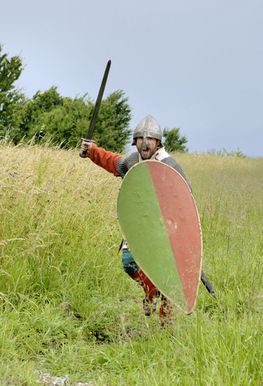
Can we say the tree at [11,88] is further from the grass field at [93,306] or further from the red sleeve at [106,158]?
the red sleeve at [106,158]

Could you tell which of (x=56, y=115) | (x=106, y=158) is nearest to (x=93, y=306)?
(x=106, y=158)

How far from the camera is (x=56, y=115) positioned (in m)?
20.2

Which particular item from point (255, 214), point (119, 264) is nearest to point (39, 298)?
point (119, 264)

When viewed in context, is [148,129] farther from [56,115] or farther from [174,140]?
[174,140]

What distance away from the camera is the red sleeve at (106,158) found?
4.76 m

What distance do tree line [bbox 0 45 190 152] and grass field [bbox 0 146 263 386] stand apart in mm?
12473

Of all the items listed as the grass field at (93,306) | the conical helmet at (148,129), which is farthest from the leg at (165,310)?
the conical helmet at (148,129)

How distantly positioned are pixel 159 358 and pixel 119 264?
227 centimetres

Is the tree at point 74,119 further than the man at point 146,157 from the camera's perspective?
Yes

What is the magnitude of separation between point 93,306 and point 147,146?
4.40 feet

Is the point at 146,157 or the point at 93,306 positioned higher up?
the point at 146,157

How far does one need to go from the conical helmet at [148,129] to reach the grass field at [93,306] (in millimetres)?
1175

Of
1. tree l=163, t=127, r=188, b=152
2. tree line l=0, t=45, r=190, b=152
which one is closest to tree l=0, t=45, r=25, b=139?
tree line l=0, t=45, r=190, b=152

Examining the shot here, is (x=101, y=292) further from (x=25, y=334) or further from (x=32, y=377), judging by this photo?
(x=32, y=377)
